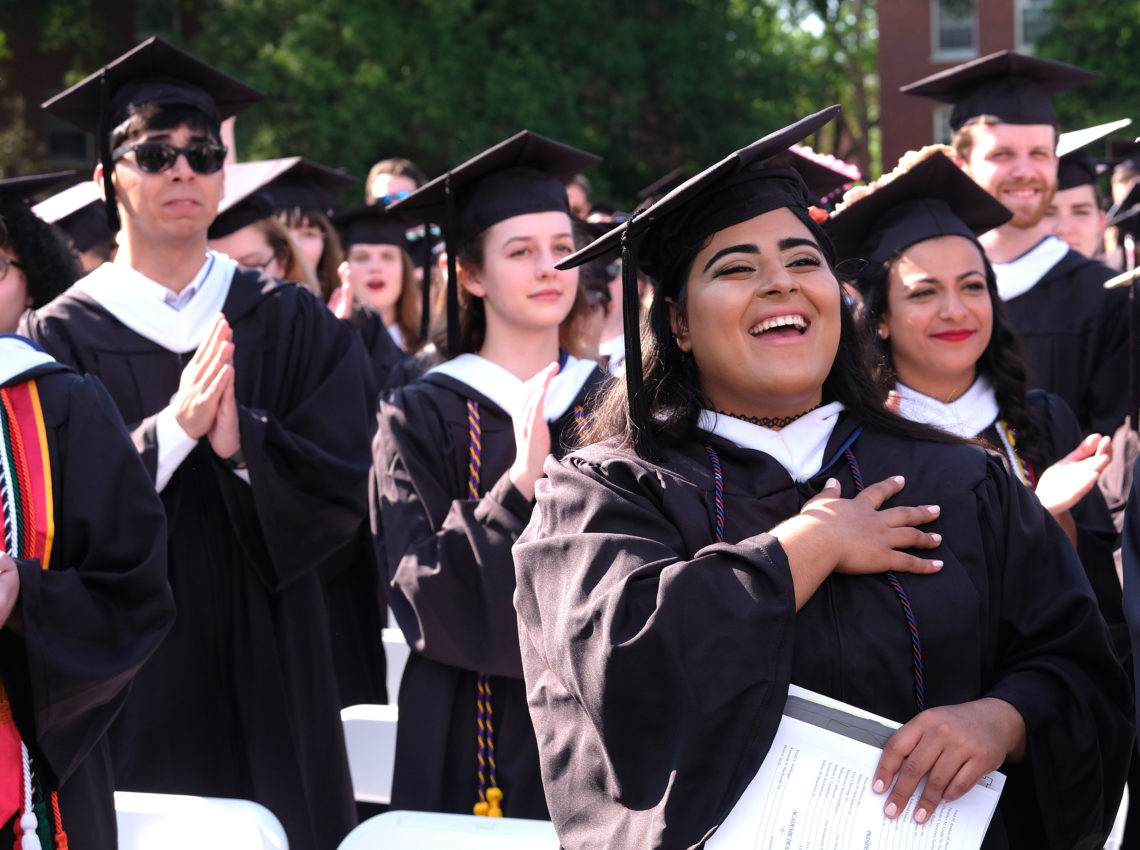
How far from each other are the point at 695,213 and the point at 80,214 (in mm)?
4780

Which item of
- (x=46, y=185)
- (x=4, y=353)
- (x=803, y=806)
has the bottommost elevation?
(x=803, y=806)

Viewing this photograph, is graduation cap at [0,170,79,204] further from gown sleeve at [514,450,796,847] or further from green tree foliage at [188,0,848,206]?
green tree foliage at [188,0,848,206]

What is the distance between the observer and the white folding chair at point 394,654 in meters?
5.16

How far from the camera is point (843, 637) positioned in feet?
7.95

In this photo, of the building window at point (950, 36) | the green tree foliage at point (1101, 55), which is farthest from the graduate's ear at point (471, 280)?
the building window at point (950, 36)

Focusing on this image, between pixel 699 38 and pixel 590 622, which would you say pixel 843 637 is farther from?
pixel 699 38

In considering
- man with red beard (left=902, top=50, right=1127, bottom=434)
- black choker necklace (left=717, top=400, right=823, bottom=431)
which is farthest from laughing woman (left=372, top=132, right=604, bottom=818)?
man with red beard (left=902, top=50, right=1127, bottom=434)

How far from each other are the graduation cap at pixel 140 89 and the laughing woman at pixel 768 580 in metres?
2.39

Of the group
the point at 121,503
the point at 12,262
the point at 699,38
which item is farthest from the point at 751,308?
the point at 699,38

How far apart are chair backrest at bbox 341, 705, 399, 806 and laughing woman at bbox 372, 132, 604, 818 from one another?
664 mm

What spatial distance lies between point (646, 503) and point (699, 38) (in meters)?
19.2

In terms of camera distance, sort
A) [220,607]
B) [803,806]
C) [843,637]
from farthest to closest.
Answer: [220,607] → [843,637] → [803,806]

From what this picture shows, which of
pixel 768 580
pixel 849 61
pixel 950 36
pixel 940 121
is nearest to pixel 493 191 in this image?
pixel 768 580

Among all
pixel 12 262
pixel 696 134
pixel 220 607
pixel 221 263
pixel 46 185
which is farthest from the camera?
pixel 696 134
